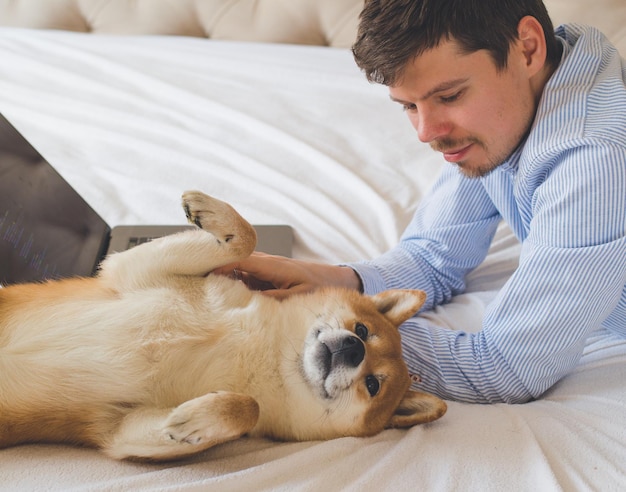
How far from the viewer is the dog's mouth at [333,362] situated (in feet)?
3.66

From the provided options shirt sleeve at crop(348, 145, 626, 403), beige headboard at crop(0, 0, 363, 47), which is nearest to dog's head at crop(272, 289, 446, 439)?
shirt sleeve at crop(348, 145, 626, 403)

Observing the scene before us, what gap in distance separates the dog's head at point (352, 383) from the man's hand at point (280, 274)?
18 cm

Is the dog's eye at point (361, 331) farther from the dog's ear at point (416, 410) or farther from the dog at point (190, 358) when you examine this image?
the dog's ear at point (416, 410)

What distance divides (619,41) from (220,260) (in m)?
2.42

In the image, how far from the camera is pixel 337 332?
3.75 ft

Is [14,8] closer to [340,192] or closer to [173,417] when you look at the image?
[340,192]

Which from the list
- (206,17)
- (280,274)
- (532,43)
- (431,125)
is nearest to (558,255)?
(431,125)

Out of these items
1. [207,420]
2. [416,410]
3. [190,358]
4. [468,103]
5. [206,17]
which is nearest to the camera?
[207,420]

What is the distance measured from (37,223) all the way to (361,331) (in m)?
0.77

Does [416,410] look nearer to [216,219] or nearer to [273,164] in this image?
[216,219]

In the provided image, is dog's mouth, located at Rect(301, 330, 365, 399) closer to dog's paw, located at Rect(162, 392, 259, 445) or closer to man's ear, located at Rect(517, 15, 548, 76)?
dog's paw, located at Rect(162, 392, 259, 445)

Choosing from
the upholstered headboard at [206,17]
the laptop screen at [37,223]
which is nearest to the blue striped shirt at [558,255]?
the laptop screen at [37,223]

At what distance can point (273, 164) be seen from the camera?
82.7 inches

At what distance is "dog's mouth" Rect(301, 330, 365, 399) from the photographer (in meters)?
1.12
